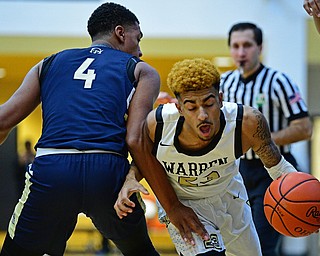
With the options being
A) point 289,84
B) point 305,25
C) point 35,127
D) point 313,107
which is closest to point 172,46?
point 305,25

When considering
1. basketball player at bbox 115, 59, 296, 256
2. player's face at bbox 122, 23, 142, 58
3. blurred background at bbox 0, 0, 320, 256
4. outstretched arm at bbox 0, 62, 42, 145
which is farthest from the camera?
blurred background at bbox 0, 0, 320, 256

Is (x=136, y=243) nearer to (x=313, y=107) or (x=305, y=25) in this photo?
(x=305, y=25)

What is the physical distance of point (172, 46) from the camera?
1277 centimetres

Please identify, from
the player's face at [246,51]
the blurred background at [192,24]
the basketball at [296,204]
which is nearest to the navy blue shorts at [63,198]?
the basketball at [296,204]

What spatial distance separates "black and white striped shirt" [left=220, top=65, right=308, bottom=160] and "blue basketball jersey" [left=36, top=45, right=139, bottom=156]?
2.03 metres

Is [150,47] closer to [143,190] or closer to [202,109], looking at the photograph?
[202,109]

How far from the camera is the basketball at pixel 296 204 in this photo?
4156mm

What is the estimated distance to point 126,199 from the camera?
12.7 feet

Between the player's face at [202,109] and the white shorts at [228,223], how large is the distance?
0.66 meters

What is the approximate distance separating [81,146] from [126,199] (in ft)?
1.28

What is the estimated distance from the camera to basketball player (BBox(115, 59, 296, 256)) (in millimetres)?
3934

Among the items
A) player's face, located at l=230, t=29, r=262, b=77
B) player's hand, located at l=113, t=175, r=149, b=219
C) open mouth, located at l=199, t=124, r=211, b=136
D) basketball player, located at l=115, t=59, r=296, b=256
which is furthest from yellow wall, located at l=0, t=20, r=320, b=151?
player's hand, located at l=113, t=175, r=149, b=219

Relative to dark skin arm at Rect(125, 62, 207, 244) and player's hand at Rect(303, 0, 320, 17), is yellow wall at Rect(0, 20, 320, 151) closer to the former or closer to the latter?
player's hand at Rect(303, 0, 320, 17)

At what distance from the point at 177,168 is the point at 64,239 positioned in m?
0.76
